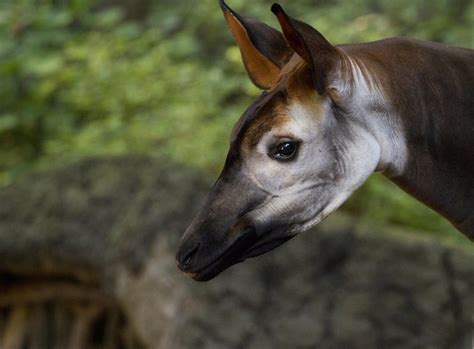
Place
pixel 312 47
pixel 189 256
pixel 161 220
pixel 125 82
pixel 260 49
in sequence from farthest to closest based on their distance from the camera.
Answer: pixel 125 82, pixel 161 220, pixel 260 49, pixel 189 256, pixel 312 47

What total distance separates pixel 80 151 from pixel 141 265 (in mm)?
1653

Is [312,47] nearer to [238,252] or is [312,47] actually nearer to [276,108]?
[276,108]

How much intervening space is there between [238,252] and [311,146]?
0.26 meters

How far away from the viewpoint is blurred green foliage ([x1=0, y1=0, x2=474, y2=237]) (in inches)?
231

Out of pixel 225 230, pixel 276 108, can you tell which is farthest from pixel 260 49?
pixel 225 230

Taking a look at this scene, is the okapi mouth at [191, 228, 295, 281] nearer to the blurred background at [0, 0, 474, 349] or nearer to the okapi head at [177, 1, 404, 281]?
the okapi head at [177, 1, 404, 281]

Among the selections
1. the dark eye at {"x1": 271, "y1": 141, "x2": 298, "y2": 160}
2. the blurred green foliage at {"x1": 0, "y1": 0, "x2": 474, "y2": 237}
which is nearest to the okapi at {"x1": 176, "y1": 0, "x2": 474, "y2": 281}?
the dark eye at {"x1": 271, "y1": 141, "x2": 298, "y2": 160}

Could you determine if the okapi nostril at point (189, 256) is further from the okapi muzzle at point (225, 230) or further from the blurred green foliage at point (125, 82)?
the blurred green foliage at point (125, 82)

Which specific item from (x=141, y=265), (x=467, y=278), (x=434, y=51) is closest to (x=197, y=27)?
(x=141, y=265)

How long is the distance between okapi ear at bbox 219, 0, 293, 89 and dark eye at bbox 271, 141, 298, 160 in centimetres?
22

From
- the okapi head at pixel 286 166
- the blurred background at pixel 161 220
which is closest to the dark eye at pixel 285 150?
the okapi head at pixel 286 166

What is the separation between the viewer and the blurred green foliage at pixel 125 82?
5.88 metres

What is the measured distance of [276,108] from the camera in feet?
7.27

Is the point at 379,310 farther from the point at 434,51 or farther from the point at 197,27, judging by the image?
the point at 197,27
